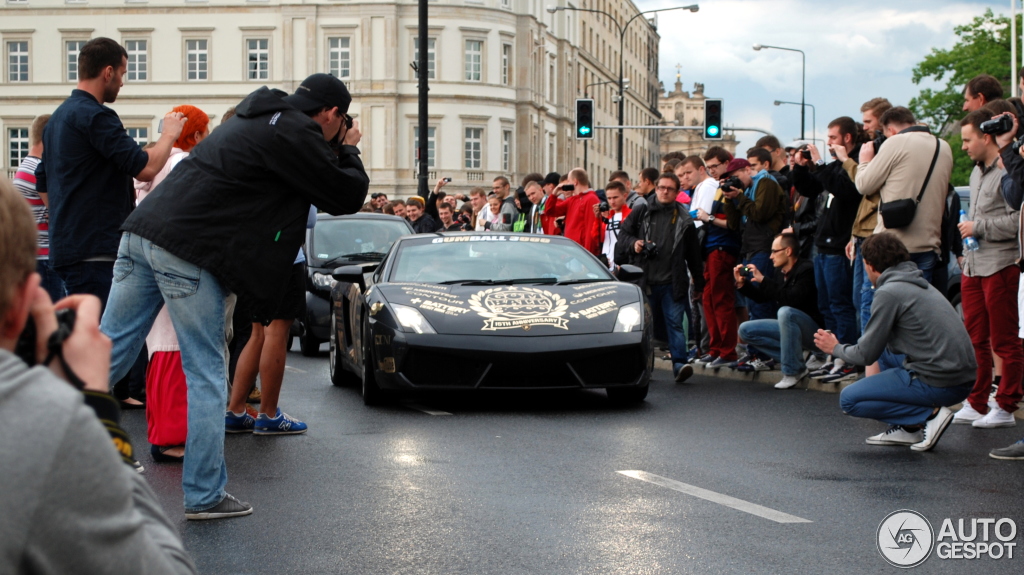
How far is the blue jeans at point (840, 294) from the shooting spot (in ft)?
34.4

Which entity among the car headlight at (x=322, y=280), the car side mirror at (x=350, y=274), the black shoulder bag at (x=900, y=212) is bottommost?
the car headlight at (x=322, y=280)

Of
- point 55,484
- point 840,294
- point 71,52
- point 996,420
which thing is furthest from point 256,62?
point 55,484

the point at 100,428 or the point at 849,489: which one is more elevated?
the point at 100,428

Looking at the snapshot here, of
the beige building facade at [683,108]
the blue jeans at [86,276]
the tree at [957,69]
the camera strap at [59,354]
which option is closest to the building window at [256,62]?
the tree at [957,69]

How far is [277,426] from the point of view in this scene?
8117 mm

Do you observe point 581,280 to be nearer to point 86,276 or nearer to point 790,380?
point 790,380

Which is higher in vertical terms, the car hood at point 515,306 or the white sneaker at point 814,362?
the car hood at point 515,306

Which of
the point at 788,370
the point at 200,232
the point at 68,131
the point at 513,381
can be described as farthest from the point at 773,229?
the point at 200,232

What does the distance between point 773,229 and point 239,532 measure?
7.59m

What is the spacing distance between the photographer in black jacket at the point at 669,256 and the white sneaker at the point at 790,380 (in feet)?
3.36

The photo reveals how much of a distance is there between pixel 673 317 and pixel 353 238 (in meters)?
5.60

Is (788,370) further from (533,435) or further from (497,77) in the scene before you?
(497,77)

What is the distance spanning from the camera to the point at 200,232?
17.2 feet

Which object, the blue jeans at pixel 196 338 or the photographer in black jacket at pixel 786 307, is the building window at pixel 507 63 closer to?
the photographer in black jacket at pixel 786 307
